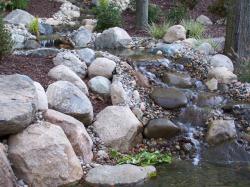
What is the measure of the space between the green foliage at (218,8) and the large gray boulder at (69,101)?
928cm

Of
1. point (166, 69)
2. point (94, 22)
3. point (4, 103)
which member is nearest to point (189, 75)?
point (166, 69)

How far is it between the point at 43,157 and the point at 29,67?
2.30 metres

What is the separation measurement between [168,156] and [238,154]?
3.31 ft

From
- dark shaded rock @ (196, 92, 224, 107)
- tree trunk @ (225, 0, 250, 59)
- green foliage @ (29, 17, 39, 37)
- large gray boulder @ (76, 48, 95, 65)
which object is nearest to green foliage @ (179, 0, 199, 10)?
tree trunk @ (225, 0, 250, 59)

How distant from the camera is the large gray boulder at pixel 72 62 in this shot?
737 centimetres

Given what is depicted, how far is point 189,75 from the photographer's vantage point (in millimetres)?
8383

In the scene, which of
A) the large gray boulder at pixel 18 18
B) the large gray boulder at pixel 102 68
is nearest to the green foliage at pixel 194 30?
the large gray boulder at pixel 102 68

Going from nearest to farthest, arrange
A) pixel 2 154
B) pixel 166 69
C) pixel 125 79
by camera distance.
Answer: pixel 2 154 → pixel 125 79 → pixel 166 69

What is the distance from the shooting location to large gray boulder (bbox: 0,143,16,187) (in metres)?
4.67

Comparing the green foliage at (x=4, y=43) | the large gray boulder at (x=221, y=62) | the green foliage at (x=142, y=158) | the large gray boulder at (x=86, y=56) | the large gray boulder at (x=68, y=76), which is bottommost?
the green foliage at (x=142, y=158)

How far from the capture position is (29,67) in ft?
23.2

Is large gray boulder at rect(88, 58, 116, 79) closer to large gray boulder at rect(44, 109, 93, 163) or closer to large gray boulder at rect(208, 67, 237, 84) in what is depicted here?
large gray boulder at rect(44, 109, 93, 163)

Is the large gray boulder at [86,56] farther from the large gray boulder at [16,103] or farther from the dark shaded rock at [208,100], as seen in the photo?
the large gray boulder at [16,103]

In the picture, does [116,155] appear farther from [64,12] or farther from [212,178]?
[64,12]
